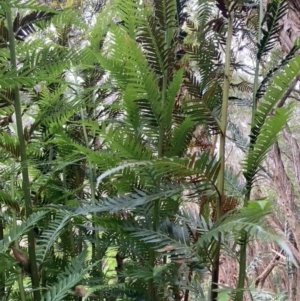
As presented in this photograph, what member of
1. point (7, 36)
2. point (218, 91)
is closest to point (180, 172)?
point (218, 91)

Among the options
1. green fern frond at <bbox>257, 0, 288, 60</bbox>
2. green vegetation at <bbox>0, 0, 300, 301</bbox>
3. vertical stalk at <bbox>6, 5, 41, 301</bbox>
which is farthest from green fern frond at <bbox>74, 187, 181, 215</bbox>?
green fern frond at <bbox>257, 0, 288, 60</bbox>

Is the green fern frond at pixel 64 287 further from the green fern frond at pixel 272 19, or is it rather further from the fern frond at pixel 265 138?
the green fern frond at pixel 272 19

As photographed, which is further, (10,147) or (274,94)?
(10,147)

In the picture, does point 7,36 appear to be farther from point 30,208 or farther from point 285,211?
point 285,211

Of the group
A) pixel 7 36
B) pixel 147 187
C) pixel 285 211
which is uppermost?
pixel 7 36

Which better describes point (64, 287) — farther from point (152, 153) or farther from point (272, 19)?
point (272, 19)

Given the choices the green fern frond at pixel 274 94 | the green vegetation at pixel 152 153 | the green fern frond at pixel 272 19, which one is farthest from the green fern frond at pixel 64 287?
the green fern frond at pixel 272 19

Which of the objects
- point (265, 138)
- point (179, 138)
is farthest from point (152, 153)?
point (265, 138)

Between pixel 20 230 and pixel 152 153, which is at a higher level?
pixel 152 153

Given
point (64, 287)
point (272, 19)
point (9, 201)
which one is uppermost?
point (272, 19)

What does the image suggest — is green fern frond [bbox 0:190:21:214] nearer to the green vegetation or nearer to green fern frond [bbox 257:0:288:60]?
the green vegetation

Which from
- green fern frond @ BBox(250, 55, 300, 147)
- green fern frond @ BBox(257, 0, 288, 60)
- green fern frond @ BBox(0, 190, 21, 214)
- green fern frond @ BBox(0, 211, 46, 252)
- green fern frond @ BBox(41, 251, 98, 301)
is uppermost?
green fern frond @ BBox(257, 0, 288, 60)

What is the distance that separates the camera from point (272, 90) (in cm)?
45

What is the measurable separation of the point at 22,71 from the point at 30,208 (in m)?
0.20
